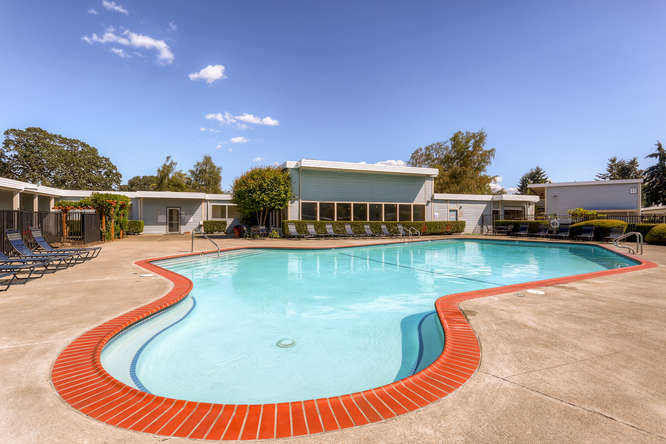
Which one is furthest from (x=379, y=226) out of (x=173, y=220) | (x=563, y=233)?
(x=173, y=220)

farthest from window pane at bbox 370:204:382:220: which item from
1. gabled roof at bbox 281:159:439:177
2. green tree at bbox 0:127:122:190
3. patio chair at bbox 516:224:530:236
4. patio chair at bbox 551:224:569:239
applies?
green tree at bbox 0:127:122:190

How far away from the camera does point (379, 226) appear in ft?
61.3

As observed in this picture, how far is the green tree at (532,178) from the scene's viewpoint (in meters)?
55.1

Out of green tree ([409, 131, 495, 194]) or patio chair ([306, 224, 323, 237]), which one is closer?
patio chair ([306, 224, 323, 237])

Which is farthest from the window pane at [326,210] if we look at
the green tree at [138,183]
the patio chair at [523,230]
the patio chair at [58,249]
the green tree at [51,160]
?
the green tree at [138,183]

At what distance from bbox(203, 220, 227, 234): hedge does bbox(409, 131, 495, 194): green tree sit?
2697cm

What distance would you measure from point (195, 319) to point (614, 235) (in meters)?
18.7

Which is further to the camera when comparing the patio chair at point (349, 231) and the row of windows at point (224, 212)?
the row of windows at point (224, 212)

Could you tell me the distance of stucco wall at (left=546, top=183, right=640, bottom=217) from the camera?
22.5m

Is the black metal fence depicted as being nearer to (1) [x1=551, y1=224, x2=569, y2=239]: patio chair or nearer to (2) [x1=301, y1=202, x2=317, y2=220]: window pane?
(2) [x1=301, y1=202, x2=317, y2=220]: window pane

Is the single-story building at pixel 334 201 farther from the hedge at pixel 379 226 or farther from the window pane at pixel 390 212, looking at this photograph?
the hedge at pixel 379 226

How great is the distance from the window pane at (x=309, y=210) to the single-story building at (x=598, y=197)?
1933 centimetres

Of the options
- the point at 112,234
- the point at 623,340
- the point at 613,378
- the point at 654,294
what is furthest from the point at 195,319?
the point at 112,234

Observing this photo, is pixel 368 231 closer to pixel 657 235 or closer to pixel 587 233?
pixel 587 233
